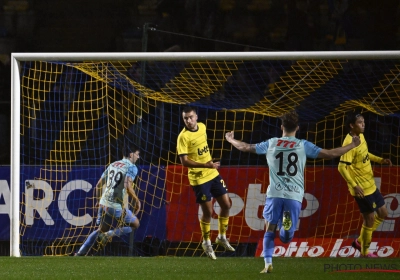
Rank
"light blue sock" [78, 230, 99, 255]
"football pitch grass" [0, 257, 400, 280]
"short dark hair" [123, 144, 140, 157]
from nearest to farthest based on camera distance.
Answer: "football pitch grass" [0, 257, 400, 280] → "light blue sock" [78, 230, 99, 255] → "short dark hair" [123, 144, 140, 157]

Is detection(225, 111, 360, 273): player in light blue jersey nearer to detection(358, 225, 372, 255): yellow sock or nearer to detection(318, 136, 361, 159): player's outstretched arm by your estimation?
detection(318, 136, 361, 159): player's outstretched arm

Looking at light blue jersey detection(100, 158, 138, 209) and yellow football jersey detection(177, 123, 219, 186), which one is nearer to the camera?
yellow football jersey detection(177, 123, 219, 186)

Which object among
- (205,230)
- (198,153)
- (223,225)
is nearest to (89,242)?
(205,230)

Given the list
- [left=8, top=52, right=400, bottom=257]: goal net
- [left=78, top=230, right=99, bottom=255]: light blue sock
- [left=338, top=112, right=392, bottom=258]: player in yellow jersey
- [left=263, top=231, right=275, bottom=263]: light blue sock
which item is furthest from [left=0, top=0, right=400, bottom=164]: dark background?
[left=263, top=231, right=275, bottom=263]: light blue sock

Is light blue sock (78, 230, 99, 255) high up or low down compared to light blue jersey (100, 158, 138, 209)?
down

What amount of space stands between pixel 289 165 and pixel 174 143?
456cm

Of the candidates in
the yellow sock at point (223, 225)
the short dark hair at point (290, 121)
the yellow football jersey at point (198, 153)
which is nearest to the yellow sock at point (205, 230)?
the yellow sock at point (223, 225)

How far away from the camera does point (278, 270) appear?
8.00 metres

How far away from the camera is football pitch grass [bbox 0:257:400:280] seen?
7.45 meters

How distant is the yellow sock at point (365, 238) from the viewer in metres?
10.0

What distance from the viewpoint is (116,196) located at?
11039mm

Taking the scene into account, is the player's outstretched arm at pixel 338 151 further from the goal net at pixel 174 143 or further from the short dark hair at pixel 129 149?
the short dark hair at pixel 129 149
